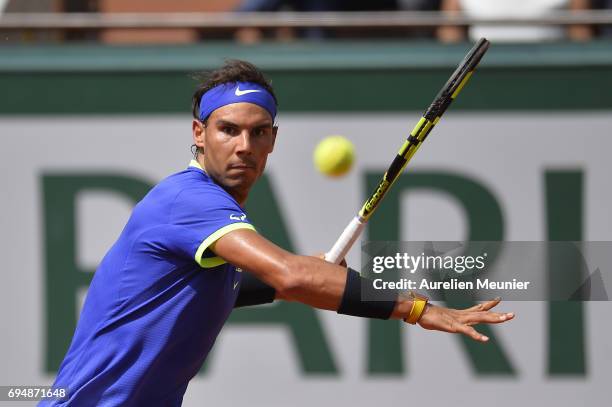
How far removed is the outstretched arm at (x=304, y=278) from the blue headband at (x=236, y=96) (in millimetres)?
650

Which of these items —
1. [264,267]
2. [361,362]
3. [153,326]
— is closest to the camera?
[264,267]

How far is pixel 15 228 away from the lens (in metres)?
5.74

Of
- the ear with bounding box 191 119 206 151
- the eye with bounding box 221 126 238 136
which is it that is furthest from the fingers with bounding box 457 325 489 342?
the ear with bounding box 191 119 206 151

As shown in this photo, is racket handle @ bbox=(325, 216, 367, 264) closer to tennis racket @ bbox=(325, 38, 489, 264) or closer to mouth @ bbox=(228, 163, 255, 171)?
tennis racket @ bbox=(325, 38, 489, 264)

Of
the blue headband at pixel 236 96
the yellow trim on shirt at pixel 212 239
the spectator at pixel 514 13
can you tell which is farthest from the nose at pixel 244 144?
the spectator at pixel 514 13

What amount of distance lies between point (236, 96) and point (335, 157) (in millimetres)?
1898

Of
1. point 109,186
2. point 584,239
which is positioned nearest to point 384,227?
point 584,239

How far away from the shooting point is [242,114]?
356 cm

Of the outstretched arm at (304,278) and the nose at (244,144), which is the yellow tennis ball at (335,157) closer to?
the nose at (244,144)

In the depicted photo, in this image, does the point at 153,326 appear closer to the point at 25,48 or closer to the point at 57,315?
the point at 57,315

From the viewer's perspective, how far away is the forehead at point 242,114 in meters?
3.55

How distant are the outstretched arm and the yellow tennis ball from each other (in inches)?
89.7

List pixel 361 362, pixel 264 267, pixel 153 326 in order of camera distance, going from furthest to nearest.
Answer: pixel 361 362, pixel 153 326, pixel 264 267

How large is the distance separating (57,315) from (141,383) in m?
2.43
